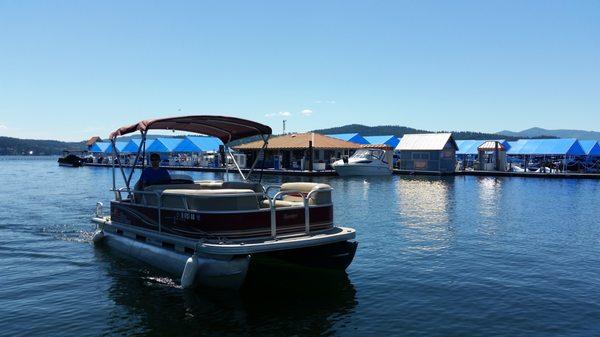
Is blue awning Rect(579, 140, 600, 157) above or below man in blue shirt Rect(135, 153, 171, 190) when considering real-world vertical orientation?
above

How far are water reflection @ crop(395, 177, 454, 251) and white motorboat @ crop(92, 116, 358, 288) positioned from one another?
5.75m

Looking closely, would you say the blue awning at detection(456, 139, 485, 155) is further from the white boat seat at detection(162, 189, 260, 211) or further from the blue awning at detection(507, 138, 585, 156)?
Answer: the white boat seat at detection(162, 189, 260, 211)

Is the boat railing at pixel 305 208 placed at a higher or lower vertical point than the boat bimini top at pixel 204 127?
lower

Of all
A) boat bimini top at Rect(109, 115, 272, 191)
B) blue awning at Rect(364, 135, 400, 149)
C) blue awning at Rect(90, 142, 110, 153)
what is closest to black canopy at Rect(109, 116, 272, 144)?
boat bimini top at Rect(109, 115, 272, 191)

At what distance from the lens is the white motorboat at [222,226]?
10.5m

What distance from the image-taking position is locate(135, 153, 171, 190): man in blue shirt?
13.4m

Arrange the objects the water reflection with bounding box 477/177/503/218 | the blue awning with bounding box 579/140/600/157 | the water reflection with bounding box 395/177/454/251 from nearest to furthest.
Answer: the water reflection with bounding box 395/177/454/251
the water reflection with bounding box 477/177/503/218
the blue awning with bounding box 579/140/600/157

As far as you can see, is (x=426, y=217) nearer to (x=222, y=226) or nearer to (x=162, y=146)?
(x=222, y=226)

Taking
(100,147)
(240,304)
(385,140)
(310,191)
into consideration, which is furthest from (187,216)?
(100,147)

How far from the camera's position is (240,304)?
1045cm

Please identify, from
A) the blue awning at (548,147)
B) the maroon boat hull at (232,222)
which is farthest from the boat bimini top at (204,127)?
the blue awning at (548,147)

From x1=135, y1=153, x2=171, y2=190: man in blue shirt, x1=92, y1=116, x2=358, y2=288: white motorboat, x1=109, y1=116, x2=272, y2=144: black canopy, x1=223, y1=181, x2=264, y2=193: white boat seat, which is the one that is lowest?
x1=92, y1=116, x2=358, y2=288: white motorboat

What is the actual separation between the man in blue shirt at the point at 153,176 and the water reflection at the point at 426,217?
A: 819 centimetres

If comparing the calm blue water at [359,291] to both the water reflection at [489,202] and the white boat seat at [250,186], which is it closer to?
the white boat seat at [250,186]
